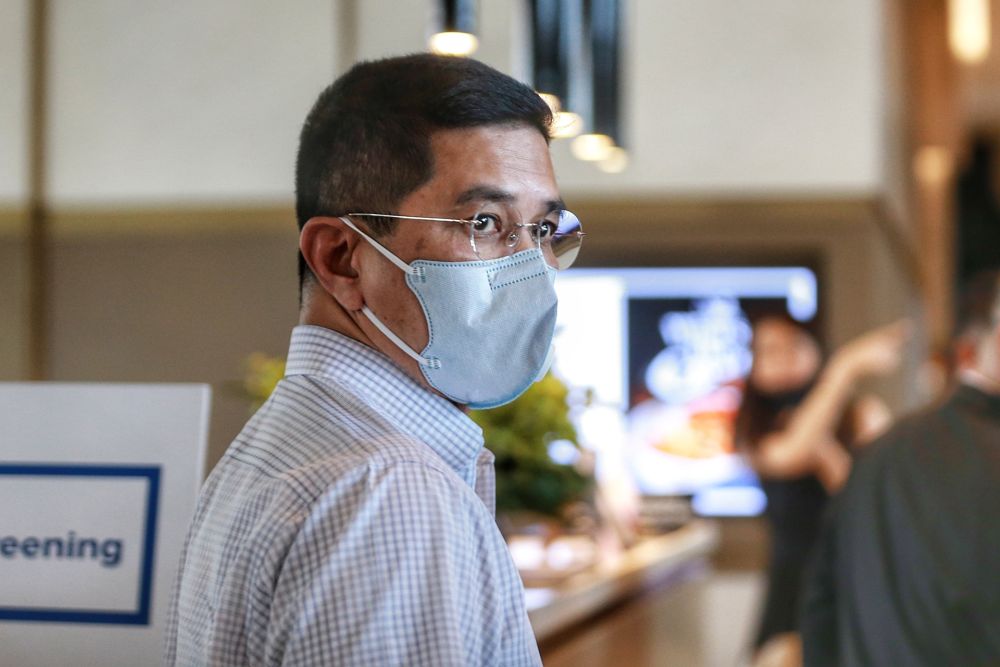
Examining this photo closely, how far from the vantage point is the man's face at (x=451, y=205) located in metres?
1.14

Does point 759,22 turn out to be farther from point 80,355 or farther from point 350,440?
point 350,440

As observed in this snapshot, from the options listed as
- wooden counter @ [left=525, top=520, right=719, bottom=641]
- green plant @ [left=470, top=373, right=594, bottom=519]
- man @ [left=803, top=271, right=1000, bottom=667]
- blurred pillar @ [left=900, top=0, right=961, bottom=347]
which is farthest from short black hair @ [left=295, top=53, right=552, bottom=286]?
blurred pillar @ [left=900, top=0, right=961, bottom=347]

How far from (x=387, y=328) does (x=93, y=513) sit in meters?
0.65

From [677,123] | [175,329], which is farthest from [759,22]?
[175,329]

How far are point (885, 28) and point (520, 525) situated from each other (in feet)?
13.5

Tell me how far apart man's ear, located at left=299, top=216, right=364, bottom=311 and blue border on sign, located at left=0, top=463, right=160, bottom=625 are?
0.56 metres

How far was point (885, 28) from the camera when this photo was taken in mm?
6559

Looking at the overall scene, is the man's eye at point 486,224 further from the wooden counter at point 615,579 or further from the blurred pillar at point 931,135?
the blurred pillar at point 931,135

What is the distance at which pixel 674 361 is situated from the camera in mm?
6422

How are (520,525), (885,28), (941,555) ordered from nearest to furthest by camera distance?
1. (941,555)
2. (520,525)
3. (885,28)

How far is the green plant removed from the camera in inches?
138

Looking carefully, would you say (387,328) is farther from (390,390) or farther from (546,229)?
(546,229)

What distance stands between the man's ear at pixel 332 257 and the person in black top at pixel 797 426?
4.98 m

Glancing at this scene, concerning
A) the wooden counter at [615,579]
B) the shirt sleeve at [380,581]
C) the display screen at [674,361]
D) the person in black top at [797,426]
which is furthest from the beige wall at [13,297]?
the person in black top at [797,426]
